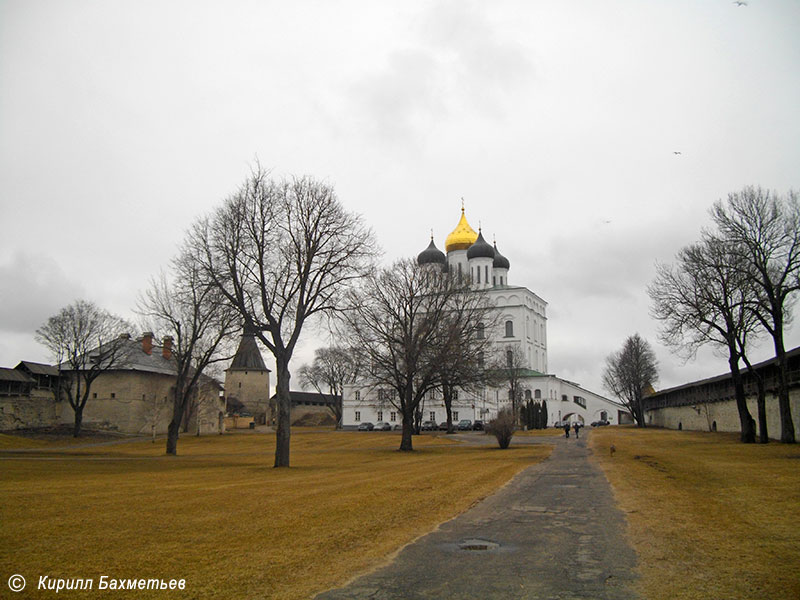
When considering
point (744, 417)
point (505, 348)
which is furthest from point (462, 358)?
point (505, 348)

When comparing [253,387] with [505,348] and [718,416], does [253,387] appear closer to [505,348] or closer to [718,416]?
[505,348]

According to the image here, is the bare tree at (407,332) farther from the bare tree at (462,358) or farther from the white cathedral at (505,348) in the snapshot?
the white cathedral at (505,348)

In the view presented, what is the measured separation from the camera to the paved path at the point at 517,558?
7301 mm

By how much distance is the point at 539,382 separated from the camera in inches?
3529

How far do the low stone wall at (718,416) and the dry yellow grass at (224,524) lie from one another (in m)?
29.0

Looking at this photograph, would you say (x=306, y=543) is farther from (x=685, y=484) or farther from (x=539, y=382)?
(x=539, y=382)

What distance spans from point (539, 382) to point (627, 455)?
199 ft

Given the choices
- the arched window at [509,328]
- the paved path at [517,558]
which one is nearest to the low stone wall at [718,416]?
the arched window at [509,328]

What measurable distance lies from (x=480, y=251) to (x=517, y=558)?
8199 cm

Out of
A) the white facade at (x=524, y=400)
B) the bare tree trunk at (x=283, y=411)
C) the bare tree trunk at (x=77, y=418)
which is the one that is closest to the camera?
the bare tree trunk at (x=283, y=411)

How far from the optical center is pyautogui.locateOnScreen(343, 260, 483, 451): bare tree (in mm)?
37875

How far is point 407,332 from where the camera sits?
39500mm

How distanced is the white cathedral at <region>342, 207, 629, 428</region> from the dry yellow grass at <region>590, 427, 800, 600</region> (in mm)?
62670

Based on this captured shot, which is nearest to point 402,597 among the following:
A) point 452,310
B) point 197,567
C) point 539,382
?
point 197,567
